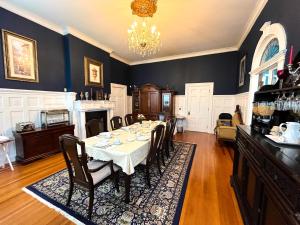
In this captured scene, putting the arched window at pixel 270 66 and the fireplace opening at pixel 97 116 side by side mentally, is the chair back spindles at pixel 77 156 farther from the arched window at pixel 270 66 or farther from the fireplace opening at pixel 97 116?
the arched window at pixel 270 66

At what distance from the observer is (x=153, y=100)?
6301 millimetres

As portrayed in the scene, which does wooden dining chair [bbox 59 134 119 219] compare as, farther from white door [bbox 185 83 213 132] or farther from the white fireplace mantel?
white door [bbox 185 83 213 132]

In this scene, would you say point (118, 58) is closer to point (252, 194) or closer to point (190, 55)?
point (190, 55)

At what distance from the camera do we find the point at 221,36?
4.39 meters

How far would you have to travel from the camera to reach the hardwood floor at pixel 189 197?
5.58ft

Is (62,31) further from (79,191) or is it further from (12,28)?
(79,191)

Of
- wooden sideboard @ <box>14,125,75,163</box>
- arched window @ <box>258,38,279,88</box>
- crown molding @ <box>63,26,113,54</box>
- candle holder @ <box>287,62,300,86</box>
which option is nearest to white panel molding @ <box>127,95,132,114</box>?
crown molding @ <box>63,26,113,54</box>

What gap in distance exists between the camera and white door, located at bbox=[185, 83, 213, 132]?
5.94 meters

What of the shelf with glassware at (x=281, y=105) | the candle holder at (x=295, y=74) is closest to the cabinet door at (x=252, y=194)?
the shelf with glassware at (x=281, y=105)

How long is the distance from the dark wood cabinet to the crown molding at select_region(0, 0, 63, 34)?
11.9ft

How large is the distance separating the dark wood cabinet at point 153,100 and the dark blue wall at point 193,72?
70 cm

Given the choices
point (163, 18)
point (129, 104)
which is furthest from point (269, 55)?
point (129, 104)

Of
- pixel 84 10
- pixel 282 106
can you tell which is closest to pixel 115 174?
pixel 282 106

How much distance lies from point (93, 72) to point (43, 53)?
1498mm
